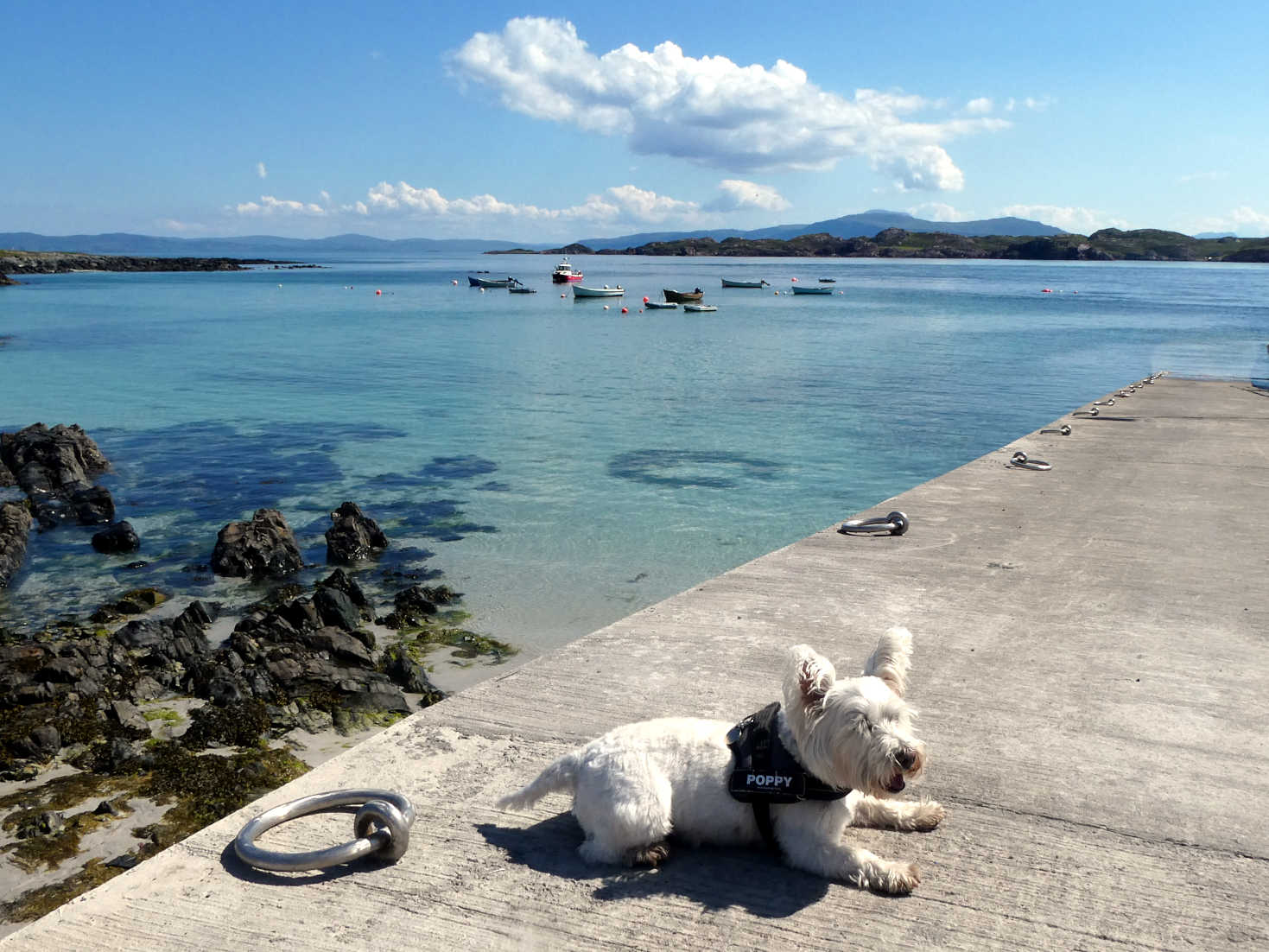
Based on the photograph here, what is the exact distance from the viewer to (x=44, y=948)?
3.41 metres

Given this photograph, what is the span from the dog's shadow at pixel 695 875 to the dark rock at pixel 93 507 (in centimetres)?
1545

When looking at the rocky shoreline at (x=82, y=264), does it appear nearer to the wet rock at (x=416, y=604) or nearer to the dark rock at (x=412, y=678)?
the wet rock at (x=416, y=604)

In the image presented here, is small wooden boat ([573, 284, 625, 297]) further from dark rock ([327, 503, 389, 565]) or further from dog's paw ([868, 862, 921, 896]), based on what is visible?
dog's paw ([868, 862, 921, 896])

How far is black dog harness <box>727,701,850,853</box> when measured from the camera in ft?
11.5

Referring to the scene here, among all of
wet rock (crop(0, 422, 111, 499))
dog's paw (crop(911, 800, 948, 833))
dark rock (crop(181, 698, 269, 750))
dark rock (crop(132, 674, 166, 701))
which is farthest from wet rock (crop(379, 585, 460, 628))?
wet rock (crop(0, 422, 111, 499))

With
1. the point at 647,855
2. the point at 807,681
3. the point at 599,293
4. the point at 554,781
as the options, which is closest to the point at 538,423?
the point at 554,781

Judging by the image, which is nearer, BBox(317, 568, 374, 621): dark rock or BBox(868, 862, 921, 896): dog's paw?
BBox(868, 862, 921, 896): dog's paw

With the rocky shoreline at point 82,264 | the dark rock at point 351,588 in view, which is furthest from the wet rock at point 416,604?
the rocky shoreline at point 82,264

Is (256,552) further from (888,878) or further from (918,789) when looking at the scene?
(888,878)

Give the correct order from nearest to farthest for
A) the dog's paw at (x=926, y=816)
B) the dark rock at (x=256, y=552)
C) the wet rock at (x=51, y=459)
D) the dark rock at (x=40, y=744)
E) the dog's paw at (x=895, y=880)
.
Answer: the dog's paw at (x=895, y=880) < the dog's paw at (x=926, y=816) < the dark rock at (x=40, y=744) < the dark rock at (x=256, y=552) < the wet rock at (x=51, y=459)

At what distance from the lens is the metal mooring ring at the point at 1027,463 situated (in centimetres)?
1228

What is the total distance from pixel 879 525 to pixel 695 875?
5.77 m

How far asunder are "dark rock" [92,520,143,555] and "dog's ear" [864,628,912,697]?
14374 mm

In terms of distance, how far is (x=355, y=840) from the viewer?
3984mm
